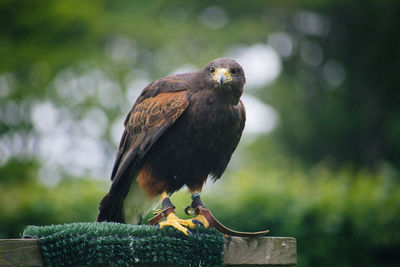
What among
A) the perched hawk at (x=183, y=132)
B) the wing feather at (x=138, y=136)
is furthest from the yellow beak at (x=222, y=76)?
the wing feather at (x=138, y=136)

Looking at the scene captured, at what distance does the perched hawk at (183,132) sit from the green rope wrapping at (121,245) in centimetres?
28

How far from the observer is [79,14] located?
11219 mm

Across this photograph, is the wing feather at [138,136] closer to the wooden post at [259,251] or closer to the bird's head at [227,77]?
the bird's head at [227,77]

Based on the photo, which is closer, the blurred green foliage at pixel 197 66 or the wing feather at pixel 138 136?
the wing feather at pixel 138 136

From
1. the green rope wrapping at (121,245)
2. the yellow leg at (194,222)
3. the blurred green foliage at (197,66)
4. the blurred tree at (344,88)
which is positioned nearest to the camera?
the green rope wrapping at (121,245)

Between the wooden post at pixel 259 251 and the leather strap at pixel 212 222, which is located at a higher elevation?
the leather strap at pixel 212 222

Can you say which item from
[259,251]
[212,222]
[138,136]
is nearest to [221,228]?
[212,222]

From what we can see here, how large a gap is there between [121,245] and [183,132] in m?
0.96

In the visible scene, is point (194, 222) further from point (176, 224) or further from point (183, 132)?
point (183, 132)

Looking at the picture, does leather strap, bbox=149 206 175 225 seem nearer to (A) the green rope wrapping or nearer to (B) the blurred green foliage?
(A) the green rope wrapping

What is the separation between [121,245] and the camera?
2645 millimetres

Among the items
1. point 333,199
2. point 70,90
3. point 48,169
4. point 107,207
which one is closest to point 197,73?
point 107,207

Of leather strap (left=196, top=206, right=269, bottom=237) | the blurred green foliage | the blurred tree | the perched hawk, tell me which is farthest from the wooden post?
the blurred tree

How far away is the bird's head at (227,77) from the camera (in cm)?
330
